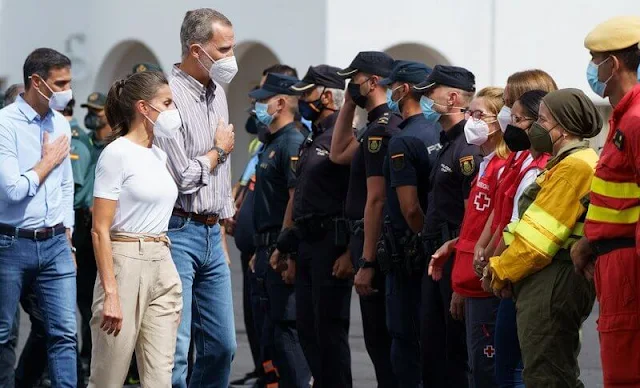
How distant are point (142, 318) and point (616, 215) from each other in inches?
90.2

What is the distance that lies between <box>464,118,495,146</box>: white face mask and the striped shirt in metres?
1.24

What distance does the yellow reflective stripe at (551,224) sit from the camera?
6039 mm

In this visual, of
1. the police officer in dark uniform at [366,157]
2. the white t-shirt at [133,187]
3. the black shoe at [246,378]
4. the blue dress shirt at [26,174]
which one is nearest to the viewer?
the white t-shirt at [133,187]

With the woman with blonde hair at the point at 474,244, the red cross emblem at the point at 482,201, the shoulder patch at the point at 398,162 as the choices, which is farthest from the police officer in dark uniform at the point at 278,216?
the red cross emblem at the point at 482,201

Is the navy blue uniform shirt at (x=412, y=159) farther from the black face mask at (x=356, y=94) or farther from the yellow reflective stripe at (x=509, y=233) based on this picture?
the yellow reflective stripe at (x=509, y=233)

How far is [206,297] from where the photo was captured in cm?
707

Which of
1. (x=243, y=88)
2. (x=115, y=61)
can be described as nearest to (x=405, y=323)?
(x=115, y=61)

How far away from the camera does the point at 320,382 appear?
848cm

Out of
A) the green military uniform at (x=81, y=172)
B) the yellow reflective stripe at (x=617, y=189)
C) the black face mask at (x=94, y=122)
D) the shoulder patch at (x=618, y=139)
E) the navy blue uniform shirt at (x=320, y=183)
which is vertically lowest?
the green military uniform at (x=81, y=172)

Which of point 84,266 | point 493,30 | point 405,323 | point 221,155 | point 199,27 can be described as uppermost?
point 199,27

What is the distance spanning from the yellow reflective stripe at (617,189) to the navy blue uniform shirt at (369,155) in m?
2.45

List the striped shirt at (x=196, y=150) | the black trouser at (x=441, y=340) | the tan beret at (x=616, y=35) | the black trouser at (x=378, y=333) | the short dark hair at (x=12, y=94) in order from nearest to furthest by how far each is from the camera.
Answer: the tan beret at (x=616, y=35) < the striped shirt at (x=196, y=150) < the black trouser at (x=441, y=340) < the black trouser at (x=378, y=333) < the short dark hair at (x=12, y=94)

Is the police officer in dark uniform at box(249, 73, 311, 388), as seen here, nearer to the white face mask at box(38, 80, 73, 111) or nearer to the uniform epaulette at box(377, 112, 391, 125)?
the uniform epaulette at box(377, 112, 391, 125)

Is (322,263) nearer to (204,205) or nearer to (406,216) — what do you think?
(406,216)
